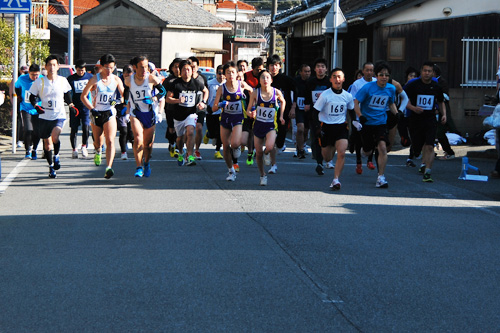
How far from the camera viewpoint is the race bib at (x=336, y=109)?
43.2ft

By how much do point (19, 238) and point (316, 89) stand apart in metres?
7.98

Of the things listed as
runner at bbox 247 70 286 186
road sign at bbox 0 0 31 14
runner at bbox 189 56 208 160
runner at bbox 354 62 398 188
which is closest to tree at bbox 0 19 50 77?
road sign at bbox 0 0 31 14

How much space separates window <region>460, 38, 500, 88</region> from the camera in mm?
22500

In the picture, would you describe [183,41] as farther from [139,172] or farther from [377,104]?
[377,104]

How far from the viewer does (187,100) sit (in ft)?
50.9

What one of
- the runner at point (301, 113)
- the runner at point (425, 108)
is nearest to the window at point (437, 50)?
the runner at point (301, 113)

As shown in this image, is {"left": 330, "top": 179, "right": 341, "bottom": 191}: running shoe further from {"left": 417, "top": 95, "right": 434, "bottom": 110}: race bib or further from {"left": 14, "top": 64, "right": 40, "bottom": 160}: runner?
{"left": 14, "top": 64, "right": 40, "bottom": 160}: runner

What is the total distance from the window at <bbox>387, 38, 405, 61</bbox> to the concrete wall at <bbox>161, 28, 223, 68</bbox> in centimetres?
3907

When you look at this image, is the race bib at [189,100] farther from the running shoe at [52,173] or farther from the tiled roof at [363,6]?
the tiled roof at [363,6]

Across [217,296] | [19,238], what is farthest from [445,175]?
[217,296]

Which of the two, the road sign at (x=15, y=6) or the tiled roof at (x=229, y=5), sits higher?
the tiled roof at (x=229, y=5)

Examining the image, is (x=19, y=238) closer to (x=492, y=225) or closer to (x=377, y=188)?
(x=492, y=225)

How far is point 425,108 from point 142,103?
4.42 meters

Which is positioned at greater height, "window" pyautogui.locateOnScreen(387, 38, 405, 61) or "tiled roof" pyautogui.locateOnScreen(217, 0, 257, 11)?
"tiled roof" pyautogui.locateOnScreen(217, 0, 257, 11)
